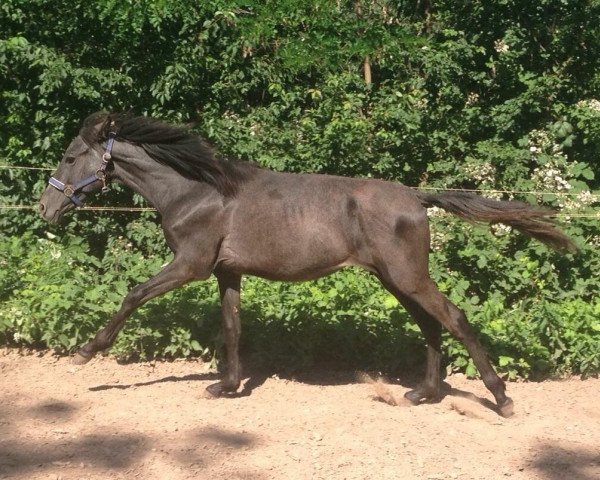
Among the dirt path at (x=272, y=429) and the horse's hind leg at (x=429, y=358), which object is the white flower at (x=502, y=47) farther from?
the horse's hind leg at (x=429, y=358)

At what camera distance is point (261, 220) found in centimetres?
638

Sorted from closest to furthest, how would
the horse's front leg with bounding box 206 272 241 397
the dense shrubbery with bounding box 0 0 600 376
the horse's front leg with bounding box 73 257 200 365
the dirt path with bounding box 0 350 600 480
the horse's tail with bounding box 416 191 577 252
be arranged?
the dirt path with bounding box 0 350 600 480 < the horse's front leg with bounding box 73 257 200 365 < the horse's tail with bounding box 416 191 577 252 < the horse's front leg with bounding box 206 272 241 397 < the dense shrubbery with bounding box 0 0 600 376

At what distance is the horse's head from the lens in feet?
21.5

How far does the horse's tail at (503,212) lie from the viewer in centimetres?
642

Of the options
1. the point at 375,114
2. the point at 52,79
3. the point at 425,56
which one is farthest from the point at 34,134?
the point at 425,56

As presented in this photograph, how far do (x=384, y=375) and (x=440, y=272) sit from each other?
1.48 m

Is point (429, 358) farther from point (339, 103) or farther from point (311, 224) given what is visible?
point (339, 103)

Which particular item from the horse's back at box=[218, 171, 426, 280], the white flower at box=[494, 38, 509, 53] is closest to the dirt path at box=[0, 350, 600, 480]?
the horse's back at box=[218, 171, 426, 280]

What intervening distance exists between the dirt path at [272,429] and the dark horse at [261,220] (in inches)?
12.7

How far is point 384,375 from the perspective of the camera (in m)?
7.19

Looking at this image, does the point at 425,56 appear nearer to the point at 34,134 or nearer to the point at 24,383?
the point at 34,134

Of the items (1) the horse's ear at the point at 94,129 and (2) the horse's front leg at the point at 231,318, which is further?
(2) the horse's front leg at the point at 231,318

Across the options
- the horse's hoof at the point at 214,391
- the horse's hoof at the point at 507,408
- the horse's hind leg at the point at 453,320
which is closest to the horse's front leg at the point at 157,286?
the horse's hoof at the point at 214,391

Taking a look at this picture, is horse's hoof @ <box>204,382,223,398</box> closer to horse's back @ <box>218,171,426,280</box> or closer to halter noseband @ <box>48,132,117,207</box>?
horse's back @ <box>218,171,426,280</box>
